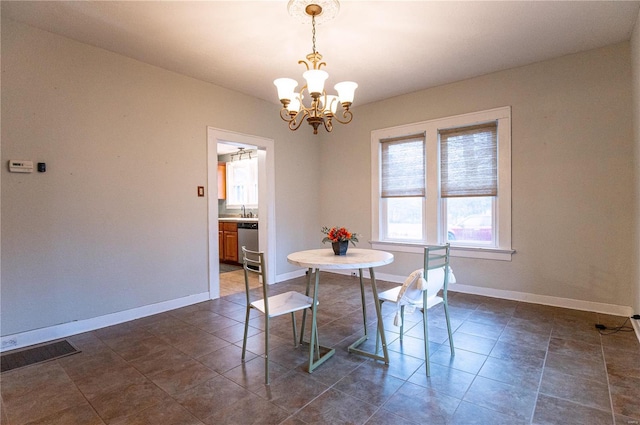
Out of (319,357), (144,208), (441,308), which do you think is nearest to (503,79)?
(441,308)

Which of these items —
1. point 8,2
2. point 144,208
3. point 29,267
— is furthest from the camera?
point 144,208

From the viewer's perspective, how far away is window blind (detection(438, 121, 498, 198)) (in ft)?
12.6

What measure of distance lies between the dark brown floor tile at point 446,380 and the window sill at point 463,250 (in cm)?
211

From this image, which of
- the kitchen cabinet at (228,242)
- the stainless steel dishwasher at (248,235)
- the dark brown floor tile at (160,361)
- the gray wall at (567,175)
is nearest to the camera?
the dark brown floor tile at (160,361)

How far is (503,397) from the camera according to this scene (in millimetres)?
1871

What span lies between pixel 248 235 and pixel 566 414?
4893 millimetres

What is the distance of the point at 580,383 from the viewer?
2000 millimetres

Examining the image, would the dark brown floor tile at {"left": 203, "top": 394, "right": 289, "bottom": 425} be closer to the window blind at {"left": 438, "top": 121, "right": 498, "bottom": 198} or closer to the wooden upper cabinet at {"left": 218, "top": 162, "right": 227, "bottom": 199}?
the window blind at {"left": 438, "top": 121, "right": 498, "bottom": 198}

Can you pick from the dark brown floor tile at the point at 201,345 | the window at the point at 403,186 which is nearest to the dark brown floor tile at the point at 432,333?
the dark brown floor tile at the point at 201,345

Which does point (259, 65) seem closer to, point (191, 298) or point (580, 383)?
point (191, 298)

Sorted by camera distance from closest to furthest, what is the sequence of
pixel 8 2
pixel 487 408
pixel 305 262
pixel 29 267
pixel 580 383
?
pixel 487 408, pixel 580 383, pixel 305 262, pixel 8 2, pixel 29 267

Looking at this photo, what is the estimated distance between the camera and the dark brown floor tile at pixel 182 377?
201cm

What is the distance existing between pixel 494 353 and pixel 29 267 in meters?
3.86

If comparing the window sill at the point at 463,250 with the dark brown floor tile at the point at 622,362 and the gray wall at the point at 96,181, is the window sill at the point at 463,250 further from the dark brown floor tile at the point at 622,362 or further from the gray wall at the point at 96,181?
the gray wall at the point at 96,181
